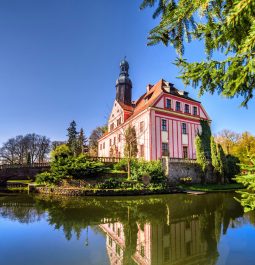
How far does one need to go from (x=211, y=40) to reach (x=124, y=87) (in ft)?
112

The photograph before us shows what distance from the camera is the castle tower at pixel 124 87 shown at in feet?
119

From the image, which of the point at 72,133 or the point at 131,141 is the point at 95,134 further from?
the point at 131,141

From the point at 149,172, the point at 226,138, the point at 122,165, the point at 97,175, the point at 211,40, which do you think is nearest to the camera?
the point at 211,40

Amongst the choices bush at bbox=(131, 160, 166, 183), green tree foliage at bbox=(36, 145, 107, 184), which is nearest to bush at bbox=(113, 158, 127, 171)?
bush at bbox=(131, 160, 166, 183)

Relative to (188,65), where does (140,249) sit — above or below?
below

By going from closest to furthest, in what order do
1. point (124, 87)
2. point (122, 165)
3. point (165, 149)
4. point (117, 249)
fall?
point (117, 249) < point (122, 165) < point (165, 149) < point (124, 87)

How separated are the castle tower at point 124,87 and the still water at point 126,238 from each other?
2788 cm

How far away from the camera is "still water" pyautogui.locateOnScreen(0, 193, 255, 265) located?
505cm

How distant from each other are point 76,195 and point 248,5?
58.1 feet

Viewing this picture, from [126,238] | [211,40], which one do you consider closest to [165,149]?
[126,238]

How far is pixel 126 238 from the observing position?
6559 millimetres

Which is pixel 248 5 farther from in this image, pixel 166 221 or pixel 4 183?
pixel 4 183

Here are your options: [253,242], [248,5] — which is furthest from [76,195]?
[248,5]

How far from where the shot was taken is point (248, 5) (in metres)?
1.87
